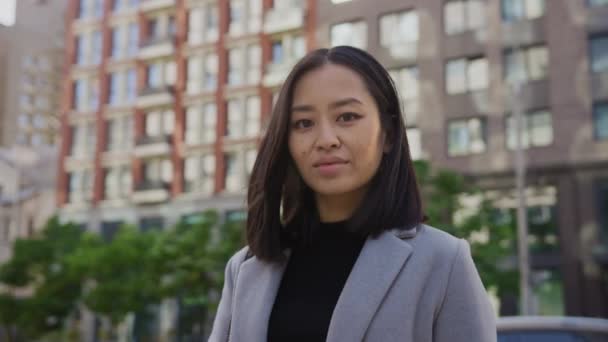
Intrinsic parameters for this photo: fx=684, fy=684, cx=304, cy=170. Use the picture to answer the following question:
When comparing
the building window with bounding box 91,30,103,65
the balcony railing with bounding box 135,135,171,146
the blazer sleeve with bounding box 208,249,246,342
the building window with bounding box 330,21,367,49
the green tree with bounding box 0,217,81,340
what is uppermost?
the building window with bounding box 91,30,103,65

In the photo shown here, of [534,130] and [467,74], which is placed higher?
[467,74]

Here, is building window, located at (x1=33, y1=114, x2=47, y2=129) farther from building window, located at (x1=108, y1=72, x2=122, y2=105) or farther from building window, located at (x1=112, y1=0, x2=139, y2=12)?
building window, located at (x1=112, y1=0, x2=139, y2=12)

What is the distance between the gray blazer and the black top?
57 millimetres

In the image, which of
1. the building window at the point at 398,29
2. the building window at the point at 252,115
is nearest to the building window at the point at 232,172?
the building window at the point at 252,115

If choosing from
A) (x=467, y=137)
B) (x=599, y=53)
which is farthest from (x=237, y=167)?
(x=599, y=53)

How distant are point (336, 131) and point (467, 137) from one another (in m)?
13.3

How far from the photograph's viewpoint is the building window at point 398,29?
1210 cm

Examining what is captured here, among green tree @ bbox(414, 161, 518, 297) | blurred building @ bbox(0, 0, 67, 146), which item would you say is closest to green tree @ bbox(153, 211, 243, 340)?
blurred building @ bbox(0, 0, 67, 146)

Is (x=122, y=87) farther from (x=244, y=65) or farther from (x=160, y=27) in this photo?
(x=244, y=65)

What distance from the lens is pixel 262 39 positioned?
57.6ft

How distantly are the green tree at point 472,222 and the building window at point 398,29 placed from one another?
8.07ft

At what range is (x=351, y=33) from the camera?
36.3 ft

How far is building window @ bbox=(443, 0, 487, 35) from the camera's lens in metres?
13.5

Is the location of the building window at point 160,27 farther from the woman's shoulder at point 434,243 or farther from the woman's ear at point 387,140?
the woman's shoulder at point 434,243
